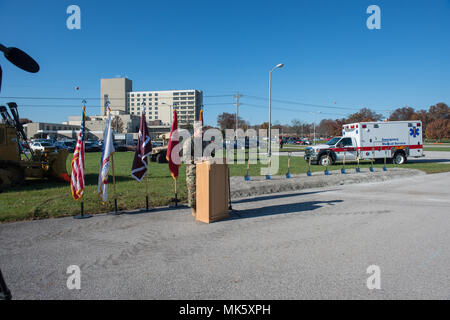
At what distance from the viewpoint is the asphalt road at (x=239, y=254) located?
3.81m

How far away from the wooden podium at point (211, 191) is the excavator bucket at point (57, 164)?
8531 mm

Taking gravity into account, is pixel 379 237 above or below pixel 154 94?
below

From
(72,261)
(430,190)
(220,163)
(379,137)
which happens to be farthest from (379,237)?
(379,137)

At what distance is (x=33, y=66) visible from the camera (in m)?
2.54

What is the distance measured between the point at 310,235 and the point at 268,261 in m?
1.74

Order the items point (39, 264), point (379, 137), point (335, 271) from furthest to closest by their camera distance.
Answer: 1. point (379, 137)
2. point (39, 264)
3. point (335, 271)

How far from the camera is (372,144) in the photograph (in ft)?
72.8

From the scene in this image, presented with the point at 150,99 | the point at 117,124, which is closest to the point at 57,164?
the point at 117,124

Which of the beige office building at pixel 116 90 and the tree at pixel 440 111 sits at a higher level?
the beige office building at pixel 116 90

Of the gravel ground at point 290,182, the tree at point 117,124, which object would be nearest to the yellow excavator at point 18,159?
the gravel ground at point 290,182

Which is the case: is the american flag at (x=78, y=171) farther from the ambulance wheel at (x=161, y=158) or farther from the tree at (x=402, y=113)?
the tree at (x=402, y=113)

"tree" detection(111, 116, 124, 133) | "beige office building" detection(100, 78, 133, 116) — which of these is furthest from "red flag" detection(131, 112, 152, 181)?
"beige office building" detection(100, 78, 133, 116)

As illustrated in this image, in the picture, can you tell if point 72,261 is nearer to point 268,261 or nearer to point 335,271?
point 268,261

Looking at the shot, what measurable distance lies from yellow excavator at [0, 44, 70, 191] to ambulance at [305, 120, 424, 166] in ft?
50.1
